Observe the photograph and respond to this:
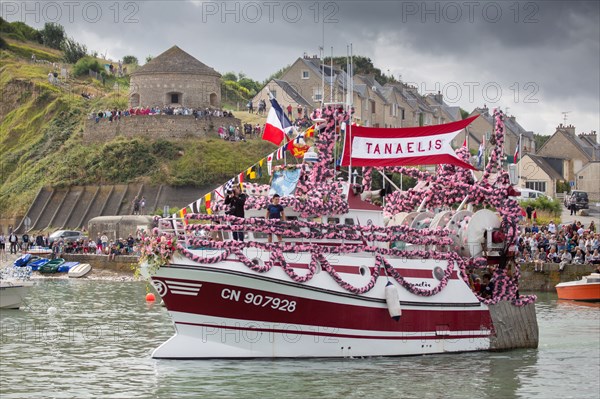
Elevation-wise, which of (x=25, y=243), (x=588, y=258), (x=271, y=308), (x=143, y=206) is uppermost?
(x=143, y=206)

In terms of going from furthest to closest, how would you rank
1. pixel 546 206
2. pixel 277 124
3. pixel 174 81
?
1. pixel 174 81
2. pixel 546 206
3. pixel 277 124

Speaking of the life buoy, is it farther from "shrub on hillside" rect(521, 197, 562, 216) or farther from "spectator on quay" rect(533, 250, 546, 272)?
"shrub on hillside" rect(521, 197, 562, 216)

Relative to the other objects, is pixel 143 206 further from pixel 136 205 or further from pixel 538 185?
pixel 538 185

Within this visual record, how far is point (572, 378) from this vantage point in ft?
95.9

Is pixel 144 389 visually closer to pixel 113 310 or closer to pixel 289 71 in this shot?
pixel 113 310

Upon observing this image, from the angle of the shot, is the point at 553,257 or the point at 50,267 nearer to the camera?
the point at 553,257

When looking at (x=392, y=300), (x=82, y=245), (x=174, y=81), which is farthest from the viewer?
(x=174, y=81)

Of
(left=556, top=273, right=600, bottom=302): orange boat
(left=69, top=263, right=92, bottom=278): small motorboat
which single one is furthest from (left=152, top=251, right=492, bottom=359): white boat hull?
(left=69, top=263, right=92, bottom=278): small motorboat

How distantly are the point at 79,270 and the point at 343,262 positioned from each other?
37.5m

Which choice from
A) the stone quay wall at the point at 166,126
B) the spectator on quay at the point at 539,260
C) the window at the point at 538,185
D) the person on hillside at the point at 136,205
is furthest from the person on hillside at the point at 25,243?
the window at the point at 538,185

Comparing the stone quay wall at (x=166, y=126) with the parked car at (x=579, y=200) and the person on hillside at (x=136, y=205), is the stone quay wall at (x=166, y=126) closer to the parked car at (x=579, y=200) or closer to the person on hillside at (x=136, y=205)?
the person on hillside at (x=136, y=205)

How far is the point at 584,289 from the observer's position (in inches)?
1918

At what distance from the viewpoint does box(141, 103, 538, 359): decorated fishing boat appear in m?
28.5

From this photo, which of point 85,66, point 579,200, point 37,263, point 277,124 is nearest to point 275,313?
point 277,124
